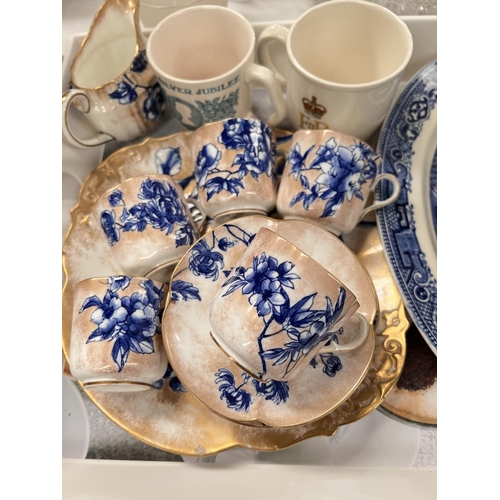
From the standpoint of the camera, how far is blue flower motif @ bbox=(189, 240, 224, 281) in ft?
1.49

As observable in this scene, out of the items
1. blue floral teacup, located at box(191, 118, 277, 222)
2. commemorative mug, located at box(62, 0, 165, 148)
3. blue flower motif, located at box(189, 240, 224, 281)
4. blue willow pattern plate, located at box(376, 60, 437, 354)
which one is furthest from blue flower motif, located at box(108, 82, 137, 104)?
blue willow pattern plate, located at box(376, 60, 437, 354)

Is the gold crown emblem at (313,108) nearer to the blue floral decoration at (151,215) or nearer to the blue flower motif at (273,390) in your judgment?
the blue floral decoration at (151,215)

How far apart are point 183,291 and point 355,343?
0.59ft

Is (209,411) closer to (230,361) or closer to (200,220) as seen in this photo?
(230,361)

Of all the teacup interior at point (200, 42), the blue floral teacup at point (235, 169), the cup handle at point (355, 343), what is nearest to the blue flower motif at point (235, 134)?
the blue floral teacup at point (235, 169)

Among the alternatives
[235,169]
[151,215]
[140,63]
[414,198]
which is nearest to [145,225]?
[151,215]

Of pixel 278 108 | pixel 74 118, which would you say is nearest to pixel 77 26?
pixel 74 118

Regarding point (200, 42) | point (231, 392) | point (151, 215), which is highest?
point (200, 42)

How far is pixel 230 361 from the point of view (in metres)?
0.43

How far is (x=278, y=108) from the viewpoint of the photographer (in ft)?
1.77

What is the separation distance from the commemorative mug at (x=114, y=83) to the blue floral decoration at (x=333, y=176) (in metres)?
0.24

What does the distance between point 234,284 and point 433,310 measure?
0.79ft

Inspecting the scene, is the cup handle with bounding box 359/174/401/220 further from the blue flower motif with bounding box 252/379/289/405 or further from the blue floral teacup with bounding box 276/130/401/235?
the blue flower motif with bounding box 252/379/289/405

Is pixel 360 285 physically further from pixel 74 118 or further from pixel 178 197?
pixel 74 118
